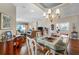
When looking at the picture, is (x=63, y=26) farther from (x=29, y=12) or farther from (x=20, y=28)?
(x=20, y=28)

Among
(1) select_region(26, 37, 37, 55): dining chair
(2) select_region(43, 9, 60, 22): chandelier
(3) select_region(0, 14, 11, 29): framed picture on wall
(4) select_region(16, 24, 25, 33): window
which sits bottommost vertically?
(1) select_region(26, 37, 37, 55): dining chair

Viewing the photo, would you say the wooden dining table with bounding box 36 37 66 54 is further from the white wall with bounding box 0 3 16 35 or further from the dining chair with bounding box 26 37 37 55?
the white wall with bounding box 0 3 16 35

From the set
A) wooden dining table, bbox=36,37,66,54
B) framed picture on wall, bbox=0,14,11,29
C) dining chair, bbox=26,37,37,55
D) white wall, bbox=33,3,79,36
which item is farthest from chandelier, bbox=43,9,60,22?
framed picture on wall, bbox=0,14,11,29

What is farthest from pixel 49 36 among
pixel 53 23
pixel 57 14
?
pixel 57 14

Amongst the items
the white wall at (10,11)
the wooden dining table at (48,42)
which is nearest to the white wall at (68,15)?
the wooden dining table at (48,42)

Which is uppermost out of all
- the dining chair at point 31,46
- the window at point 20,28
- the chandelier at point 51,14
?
the chandelier at point 51,14

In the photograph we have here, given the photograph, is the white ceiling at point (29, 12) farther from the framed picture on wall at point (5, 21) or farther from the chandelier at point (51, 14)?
the framed picture on wall at point (5, 21)

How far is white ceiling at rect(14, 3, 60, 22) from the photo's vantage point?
231cm

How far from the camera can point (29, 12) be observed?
2.31 meters

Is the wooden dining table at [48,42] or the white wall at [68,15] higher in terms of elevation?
the white wall at [68,15]

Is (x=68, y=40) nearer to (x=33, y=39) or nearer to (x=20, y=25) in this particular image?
(x=33, y=39)

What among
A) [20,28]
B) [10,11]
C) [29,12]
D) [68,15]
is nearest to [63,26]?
[68,15]

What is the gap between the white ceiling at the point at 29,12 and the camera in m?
2.31

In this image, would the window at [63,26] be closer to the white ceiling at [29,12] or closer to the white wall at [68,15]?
the white wall at [68,15]
